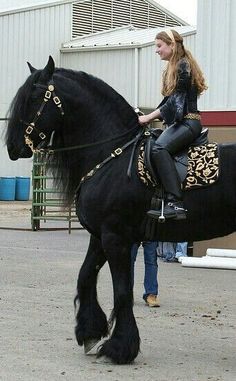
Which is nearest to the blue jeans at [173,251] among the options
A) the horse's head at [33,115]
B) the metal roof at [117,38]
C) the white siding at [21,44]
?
the horse's head at [33,115]

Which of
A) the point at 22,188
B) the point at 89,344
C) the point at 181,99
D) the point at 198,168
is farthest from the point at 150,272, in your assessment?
the point at 22,188

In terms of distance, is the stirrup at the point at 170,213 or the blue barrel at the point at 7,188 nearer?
the stirrup at the point at 170,213

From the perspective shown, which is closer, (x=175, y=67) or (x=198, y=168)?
(x=198, y=168)

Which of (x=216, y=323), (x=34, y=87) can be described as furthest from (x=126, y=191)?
(x=216, y=323)

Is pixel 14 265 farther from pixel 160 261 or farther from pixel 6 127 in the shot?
pixel 6 127

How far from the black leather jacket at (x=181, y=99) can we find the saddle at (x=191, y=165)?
276 mm

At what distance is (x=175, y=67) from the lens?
24.4 ft

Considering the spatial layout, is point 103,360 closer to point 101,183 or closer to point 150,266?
point 101,183

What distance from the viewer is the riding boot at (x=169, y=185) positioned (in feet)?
23.5

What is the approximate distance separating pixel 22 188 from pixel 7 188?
0.74 meters

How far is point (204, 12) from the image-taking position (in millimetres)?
15102

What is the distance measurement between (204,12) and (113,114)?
26.0 feet

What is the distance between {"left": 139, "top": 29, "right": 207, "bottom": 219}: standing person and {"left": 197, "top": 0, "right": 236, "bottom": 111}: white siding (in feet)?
23.8

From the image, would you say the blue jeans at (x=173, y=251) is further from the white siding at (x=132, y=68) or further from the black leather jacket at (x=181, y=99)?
the white siding at (x=132, y=68)
